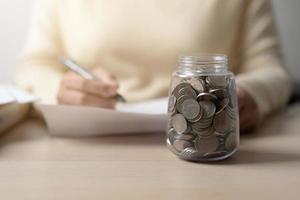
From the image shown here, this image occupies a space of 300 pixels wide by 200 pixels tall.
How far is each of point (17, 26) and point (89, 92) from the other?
48cm

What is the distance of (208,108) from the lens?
1.63 ft

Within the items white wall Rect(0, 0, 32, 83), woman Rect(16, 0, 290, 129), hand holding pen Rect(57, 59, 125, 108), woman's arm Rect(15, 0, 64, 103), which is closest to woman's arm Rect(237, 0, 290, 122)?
woman Rect(16, 0, 290, 129)

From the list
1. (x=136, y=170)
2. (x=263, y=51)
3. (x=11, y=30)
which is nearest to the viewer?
(x=136, y=170)

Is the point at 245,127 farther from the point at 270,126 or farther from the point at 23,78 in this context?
the point at 23,78

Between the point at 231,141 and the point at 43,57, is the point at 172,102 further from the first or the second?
the point at 43,57

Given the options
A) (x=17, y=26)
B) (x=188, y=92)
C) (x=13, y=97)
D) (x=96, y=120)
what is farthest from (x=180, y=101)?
(x=17, y=26)

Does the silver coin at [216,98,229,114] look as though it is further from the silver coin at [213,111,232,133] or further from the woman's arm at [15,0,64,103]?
the woman's arm at [15,0,64,103]

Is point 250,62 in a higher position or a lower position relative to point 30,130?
higher

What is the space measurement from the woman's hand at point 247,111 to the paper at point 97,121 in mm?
114

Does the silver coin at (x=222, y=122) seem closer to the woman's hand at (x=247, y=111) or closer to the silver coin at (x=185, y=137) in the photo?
the silver coin at (x=185, y=137)

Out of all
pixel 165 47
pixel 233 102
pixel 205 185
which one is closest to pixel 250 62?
pixel 165 47

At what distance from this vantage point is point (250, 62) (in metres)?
0.91

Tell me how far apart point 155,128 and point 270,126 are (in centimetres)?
19

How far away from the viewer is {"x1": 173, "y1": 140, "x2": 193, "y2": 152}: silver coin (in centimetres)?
51
